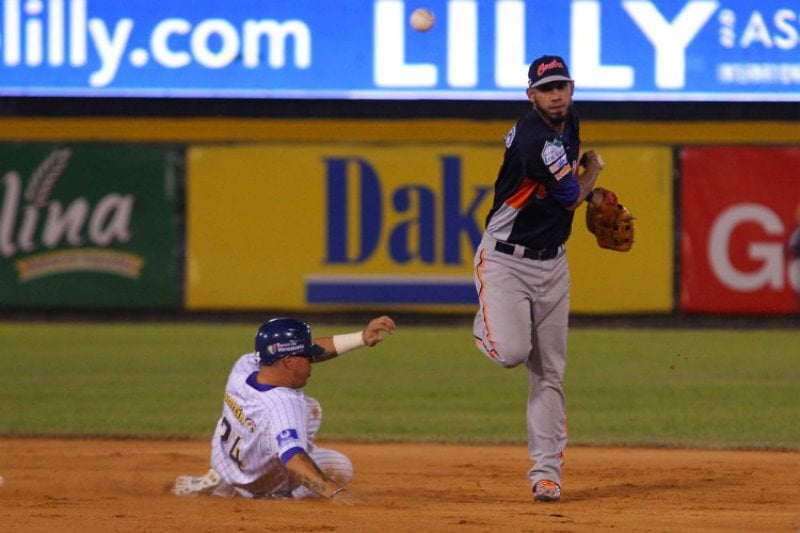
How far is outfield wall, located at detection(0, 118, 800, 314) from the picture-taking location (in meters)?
12.9

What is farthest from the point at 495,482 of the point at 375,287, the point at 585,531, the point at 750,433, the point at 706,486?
the point at 375,287

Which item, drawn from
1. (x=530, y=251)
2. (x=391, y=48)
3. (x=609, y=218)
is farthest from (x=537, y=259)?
(x=391, y=48)

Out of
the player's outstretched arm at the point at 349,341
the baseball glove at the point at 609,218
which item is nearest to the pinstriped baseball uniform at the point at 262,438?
the player's outstretched arm at the point at 349,341

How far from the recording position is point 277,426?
5297 millimetres

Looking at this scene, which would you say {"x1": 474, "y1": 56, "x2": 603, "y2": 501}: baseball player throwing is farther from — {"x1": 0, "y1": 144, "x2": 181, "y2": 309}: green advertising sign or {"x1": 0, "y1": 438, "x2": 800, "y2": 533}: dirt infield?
{"x1": 0, "y1": 144, "x2": 181, "y2": 309}: green advertising sign

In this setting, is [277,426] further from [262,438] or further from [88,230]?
[88,230]

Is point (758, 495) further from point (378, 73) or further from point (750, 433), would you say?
point (378, 73)

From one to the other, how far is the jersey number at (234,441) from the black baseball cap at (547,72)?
5.71 ft

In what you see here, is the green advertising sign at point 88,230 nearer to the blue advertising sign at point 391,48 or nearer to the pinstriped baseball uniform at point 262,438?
the blue advertising sign at point 391,48

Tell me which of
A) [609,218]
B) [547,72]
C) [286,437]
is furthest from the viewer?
[609,218]

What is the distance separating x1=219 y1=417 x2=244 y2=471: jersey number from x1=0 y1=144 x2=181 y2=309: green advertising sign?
776 cm

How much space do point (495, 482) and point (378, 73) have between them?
738 centimetres

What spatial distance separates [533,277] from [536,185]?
363 mm

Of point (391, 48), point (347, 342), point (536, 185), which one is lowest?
point (347, 342)
